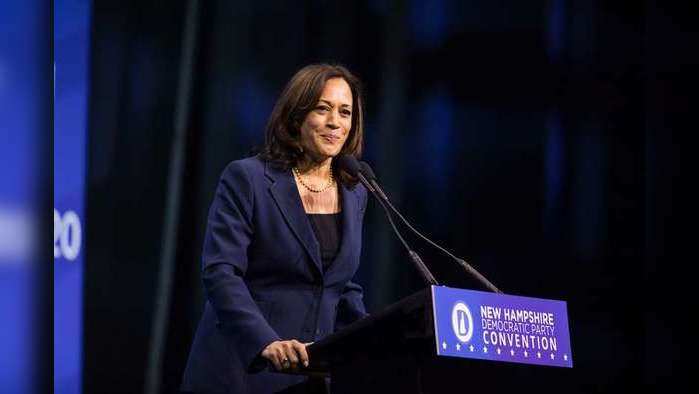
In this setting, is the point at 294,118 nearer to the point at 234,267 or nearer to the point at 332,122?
the point at 332,122

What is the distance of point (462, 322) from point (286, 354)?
408 millimetres

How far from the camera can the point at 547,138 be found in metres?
3.87

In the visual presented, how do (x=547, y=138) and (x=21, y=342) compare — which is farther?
(x=547, y=138)

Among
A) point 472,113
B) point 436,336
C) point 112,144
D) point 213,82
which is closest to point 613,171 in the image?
point 472,113

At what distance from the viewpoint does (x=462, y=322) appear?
80.2 inches

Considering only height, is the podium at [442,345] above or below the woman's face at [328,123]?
below

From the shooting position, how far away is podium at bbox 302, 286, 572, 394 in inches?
79.7

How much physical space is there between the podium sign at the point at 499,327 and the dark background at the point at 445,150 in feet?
5.10

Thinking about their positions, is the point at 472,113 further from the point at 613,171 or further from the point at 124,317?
the point at 124,317

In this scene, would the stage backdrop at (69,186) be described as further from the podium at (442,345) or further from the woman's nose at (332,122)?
the podium at (442,345)

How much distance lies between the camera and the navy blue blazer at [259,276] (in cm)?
253

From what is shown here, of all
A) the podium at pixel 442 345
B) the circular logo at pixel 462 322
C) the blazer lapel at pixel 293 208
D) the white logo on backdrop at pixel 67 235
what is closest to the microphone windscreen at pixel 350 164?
the blazer lapel at pixel 293 208

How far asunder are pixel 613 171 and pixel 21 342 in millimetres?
2125

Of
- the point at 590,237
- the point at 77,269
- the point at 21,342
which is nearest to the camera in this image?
the point at 21,342
